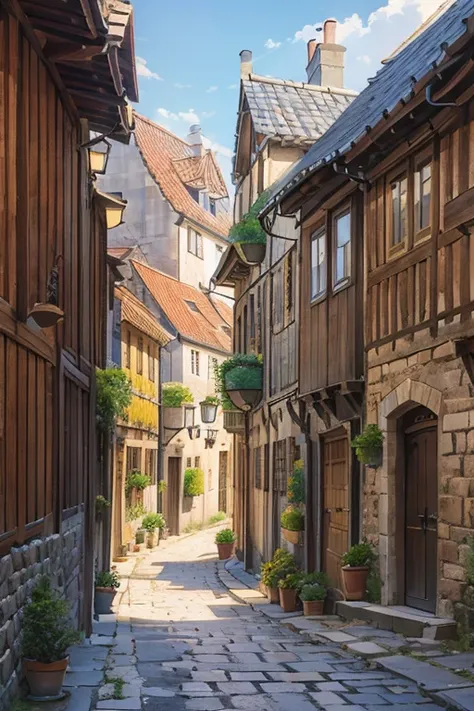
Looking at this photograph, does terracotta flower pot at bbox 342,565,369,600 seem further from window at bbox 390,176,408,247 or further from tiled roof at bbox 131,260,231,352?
tiled roof at bbox 131,260,231,352

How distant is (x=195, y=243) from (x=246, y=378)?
66.1ft

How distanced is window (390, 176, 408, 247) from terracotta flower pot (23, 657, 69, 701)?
593 centimetres

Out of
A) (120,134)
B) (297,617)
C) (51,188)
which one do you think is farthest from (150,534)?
(51,188)

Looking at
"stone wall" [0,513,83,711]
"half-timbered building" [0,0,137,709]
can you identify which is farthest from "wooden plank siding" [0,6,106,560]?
"stone wall" [0,513,83,711]

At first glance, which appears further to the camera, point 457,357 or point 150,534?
point 150,534

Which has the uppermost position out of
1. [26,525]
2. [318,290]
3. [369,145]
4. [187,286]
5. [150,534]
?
[187,286]

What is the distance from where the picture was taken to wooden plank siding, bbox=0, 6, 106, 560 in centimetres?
661

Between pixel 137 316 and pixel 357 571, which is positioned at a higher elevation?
pixel 137 316

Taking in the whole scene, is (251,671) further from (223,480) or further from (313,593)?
(223,480)

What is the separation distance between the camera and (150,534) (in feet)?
87.1

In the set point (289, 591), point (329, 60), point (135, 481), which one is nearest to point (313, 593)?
point (289, 591)

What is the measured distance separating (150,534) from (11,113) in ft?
68.5

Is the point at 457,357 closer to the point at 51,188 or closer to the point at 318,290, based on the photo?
the point at 51,188

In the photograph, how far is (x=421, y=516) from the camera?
1031 cm
